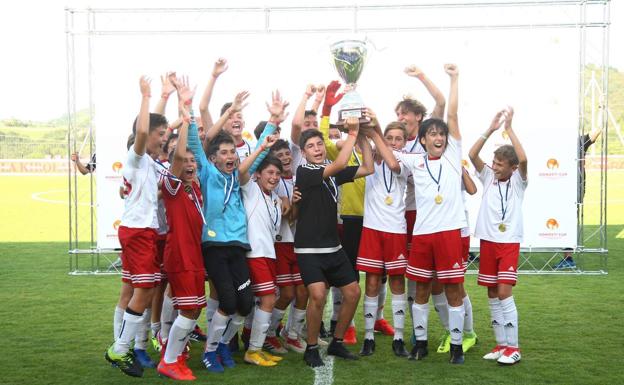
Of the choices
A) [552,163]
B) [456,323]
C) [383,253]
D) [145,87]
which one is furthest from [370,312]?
[552,163]

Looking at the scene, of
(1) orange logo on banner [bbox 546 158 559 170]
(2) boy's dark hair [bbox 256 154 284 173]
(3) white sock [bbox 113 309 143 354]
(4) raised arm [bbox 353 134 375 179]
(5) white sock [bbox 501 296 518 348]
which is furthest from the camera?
(1) orange logo on banner [bbox 546 158 559 170]

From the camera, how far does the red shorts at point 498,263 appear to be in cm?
623

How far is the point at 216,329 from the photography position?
19.9ft

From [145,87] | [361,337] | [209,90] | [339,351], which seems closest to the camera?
[145,87]

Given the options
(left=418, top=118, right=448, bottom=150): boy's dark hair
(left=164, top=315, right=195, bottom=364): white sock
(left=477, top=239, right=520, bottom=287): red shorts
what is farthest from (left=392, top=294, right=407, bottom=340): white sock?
(left=164, top=315, right=195, bottom=364): white sock

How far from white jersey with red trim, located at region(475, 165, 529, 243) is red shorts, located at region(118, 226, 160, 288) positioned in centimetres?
270

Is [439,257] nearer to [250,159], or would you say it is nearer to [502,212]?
[502,212]

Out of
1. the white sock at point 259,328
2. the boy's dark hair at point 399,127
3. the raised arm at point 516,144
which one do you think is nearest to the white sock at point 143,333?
the white sock at point 259,328

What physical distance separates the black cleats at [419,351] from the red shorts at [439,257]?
0.58m

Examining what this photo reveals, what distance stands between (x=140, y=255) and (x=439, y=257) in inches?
91.7

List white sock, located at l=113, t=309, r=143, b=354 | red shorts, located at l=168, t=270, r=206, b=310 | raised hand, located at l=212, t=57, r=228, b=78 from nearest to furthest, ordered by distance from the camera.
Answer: white sock, located at l=113, t=309, r=143, b=354
red shorts, located at l=168, t=270, r=206, b=310
raised hand, located at l=212, t=57, r=228, b=78

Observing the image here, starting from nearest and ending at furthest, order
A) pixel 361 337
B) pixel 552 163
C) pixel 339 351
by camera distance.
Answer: pixel 339 351 < pixel 361 337 < pixel 552 163

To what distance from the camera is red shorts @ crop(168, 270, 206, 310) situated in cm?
578

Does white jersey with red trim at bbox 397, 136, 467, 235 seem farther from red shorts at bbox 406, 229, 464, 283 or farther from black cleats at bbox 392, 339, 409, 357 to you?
black cleats at bbox 392, 339, 409, 357
